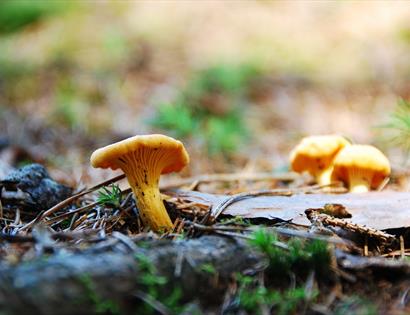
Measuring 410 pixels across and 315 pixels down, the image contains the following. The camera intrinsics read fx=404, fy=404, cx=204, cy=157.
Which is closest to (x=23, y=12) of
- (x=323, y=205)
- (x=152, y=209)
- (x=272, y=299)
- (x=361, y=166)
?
(x=152, y=209)

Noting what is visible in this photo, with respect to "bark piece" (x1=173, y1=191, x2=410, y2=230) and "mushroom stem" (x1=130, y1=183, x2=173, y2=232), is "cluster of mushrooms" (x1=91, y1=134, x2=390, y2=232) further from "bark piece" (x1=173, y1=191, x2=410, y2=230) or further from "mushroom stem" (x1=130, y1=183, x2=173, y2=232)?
"bark piece" (x1=173, y1=191, x2=410, y2=230)

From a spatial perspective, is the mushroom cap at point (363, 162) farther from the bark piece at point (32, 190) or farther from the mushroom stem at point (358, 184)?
the bark piece at point (32, 190)

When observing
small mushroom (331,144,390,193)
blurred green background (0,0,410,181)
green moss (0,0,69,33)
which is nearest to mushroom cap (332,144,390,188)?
small mushroom (331,144,390,193)

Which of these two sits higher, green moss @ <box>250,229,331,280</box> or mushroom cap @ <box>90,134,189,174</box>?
mushroom cap @ <box>90,134,189,174</box>

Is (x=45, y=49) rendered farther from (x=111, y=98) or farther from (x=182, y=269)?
(x=182, y=269)

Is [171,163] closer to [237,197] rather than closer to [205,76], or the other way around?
[237,197]

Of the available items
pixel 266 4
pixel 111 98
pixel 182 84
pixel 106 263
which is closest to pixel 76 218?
pixel 106 263

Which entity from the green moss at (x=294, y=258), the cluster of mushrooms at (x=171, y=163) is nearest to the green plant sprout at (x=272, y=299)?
the green moss at (x=294, y=258)
